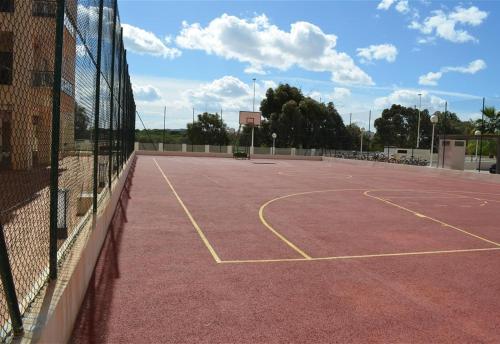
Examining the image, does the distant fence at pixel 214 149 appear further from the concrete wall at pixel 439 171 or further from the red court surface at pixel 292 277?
the red court surface at pixel 292 277

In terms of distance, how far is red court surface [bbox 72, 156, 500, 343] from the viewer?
5035 mm

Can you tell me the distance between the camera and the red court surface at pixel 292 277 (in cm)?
504

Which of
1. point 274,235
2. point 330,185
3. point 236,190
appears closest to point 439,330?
point 274,235

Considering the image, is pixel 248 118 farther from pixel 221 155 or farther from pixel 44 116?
pixel 44 116

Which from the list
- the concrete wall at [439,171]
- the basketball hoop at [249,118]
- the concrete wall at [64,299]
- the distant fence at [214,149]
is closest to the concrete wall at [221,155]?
the distant fence at [214,149]

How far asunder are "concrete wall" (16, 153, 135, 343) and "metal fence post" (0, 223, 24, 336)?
0.09 meters

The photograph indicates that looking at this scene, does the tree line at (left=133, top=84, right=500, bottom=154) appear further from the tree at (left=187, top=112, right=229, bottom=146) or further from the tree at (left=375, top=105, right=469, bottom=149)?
the tree at (left=375, top=105, right=469, bottom=149)

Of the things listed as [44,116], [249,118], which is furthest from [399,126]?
[44,116]

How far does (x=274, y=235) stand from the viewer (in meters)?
10.1

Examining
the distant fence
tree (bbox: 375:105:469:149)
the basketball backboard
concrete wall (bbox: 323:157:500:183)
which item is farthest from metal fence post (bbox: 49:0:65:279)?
tree (bbox: 375:105:469:149)

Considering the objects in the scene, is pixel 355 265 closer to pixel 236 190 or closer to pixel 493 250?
pixel 493 250

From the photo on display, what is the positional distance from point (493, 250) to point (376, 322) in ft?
18.0

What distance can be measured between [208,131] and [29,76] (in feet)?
199

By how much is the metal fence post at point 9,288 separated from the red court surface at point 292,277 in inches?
59.9
